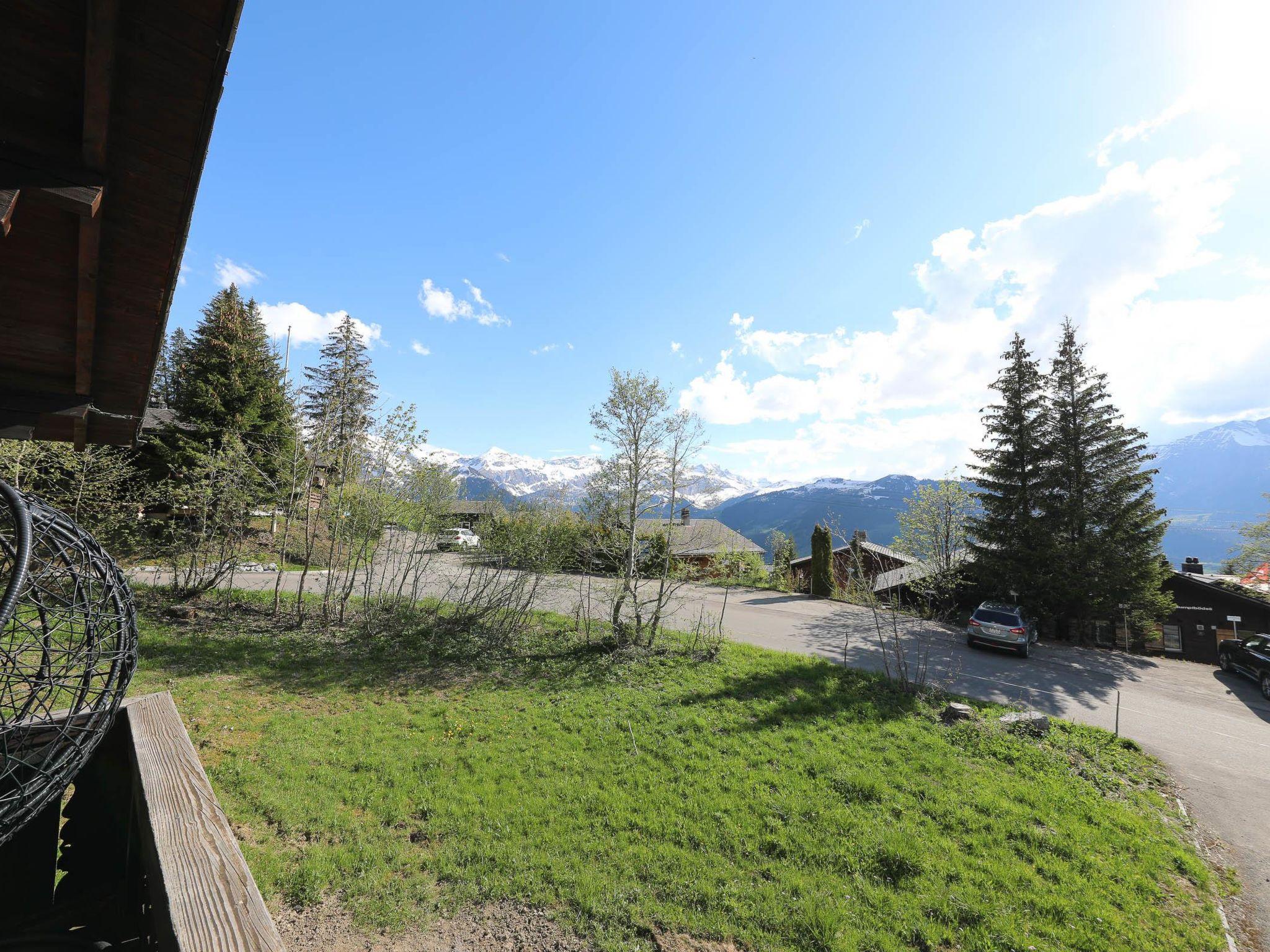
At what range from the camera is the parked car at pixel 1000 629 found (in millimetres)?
13672

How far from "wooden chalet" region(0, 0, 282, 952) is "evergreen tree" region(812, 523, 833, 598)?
76.6ft

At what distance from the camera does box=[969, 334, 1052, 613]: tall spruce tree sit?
17484 mm

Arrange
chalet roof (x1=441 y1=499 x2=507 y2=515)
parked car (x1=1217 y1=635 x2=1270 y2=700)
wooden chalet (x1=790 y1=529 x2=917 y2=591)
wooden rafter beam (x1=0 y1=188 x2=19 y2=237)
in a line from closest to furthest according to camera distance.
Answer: wooden rafter beam (x1=0 y1=188 x2=19 y2=237), chalet roof (x1=441 y1=499 x2=507 y2=515), parked car (x1=1217 y1=635 x2=1270 y2=700), wooden chalet (x1=790 y1=529 x2=917 y2=591)

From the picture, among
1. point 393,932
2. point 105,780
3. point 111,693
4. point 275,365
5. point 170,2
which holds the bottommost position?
point 393,932

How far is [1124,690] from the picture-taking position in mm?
10977

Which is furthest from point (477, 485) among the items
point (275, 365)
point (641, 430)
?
point (641, 430)

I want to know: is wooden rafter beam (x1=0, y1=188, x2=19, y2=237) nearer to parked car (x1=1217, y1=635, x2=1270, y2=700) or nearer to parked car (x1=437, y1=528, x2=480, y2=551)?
parked car (x1=437, y1=528, x2=480, y2=551)

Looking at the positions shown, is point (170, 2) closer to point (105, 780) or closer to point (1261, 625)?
point (105, 780)

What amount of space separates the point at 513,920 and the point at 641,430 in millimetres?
Answer: 8465

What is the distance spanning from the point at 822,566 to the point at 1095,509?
1013 cm

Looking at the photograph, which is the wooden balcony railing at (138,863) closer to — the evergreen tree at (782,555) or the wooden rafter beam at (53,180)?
the wooden rafter beam at (53,180)

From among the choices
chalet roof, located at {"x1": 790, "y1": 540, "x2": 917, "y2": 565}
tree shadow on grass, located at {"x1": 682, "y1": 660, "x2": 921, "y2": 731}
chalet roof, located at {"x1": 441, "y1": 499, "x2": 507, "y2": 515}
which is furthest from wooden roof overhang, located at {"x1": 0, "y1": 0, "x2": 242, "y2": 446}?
chalet roof, located at {"x1": 790, "y1": 540, "x2": 917, "y2": 565}

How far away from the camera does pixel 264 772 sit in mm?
4910

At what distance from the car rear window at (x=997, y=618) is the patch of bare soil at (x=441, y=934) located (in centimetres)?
1568
